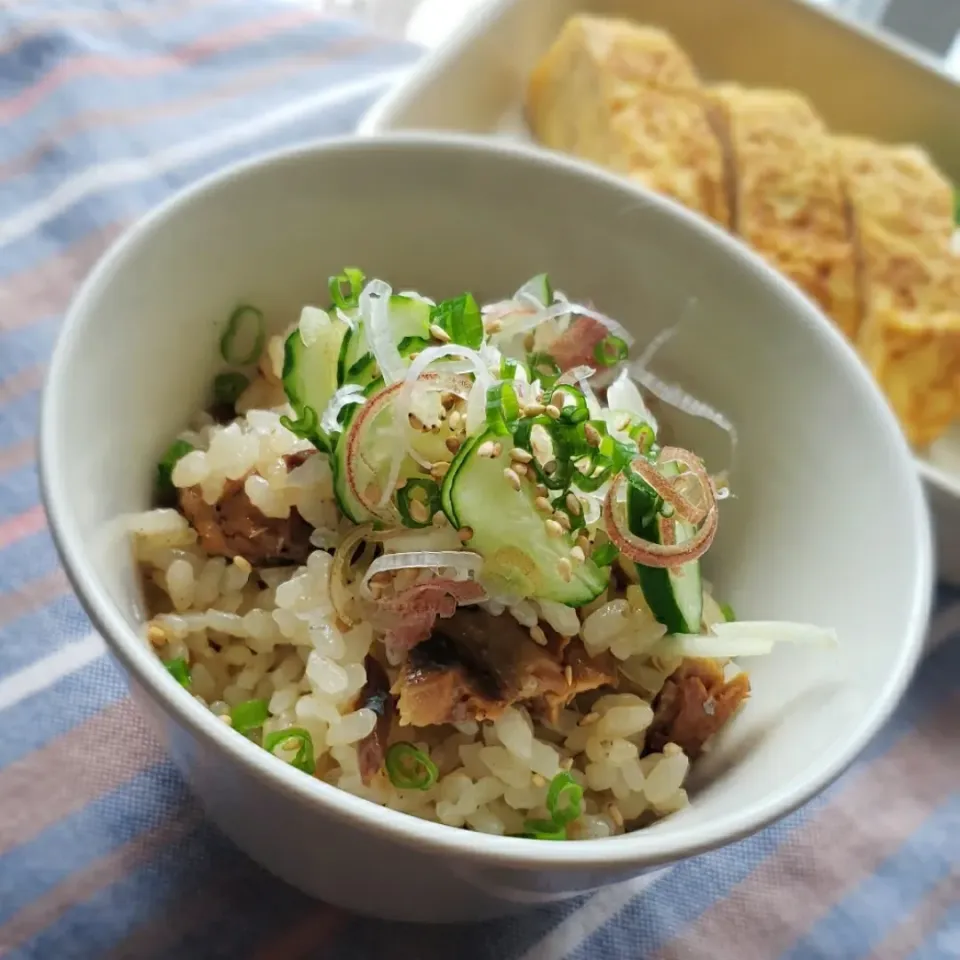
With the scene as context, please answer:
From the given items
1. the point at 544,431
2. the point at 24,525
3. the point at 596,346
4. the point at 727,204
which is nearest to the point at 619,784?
the point at 544,431

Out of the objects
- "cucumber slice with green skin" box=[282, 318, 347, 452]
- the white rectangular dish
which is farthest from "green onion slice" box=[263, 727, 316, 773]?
the white rectangular dish

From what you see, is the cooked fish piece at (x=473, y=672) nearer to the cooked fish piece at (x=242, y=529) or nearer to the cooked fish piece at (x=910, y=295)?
the cooked fish piece at (x=242, y=529)

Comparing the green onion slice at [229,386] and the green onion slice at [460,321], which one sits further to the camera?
the green onion slice at [229,386]

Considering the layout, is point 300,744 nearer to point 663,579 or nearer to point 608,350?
point 663,579

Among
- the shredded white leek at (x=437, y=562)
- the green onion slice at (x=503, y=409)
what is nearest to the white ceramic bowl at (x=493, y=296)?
the shredded white leek at (x=437, y=562)

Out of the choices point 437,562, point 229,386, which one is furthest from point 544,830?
point 229,386
